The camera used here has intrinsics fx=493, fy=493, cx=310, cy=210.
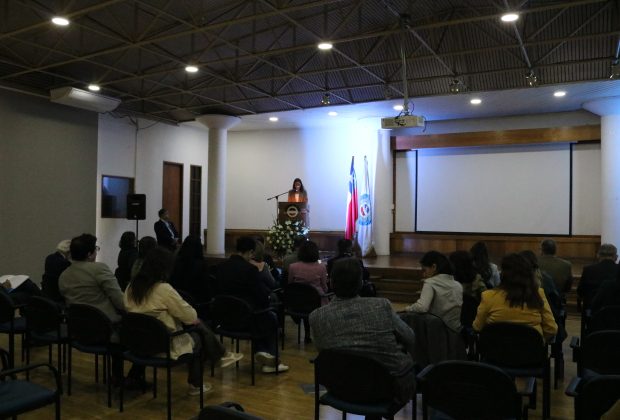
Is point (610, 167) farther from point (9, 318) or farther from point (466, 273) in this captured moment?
point (9, 318)

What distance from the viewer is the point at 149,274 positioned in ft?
11.7

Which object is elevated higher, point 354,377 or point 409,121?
point 409,121

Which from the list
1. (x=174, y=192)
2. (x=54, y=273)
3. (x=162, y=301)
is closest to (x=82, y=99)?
(x=174, y=192)

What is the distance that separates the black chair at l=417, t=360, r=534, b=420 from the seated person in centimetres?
22

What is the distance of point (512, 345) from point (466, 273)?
106 cm

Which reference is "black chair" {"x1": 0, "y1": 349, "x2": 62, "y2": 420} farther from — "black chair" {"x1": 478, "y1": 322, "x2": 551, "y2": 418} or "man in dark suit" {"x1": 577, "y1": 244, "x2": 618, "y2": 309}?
"man in dark suit" {"x1": 577, "y1": 244, "x2": 618, "y2": 309}

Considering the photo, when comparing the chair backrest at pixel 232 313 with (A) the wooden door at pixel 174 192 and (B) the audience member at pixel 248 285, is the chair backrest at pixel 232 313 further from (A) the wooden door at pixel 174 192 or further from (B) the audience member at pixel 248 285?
(A) the wooden door at pixel 174 192

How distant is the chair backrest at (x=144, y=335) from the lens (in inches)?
134

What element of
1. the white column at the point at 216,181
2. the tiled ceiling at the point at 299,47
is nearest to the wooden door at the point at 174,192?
the white column at the point at 216,181

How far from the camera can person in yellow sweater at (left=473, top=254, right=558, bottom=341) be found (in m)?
3.25

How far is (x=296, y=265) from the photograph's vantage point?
17.8 ft

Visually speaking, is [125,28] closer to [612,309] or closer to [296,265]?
[296,265]

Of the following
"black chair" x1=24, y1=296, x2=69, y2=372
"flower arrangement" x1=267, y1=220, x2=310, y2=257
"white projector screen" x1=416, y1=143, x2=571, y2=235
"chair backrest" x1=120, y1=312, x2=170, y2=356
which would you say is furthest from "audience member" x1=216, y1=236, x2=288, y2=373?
"white projector screen" x1=416, y1=143, x2=571, y2=235

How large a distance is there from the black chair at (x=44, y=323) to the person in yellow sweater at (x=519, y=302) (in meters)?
3.26
